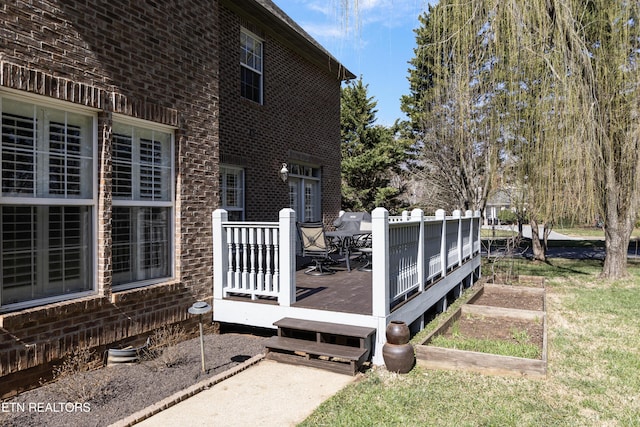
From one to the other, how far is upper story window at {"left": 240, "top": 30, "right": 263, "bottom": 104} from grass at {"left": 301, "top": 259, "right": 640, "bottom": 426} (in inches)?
272

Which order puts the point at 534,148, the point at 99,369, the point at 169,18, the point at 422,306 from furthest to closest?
the point at 422,306 < the point at 169,18 < the point at 534,148 < the point at 99,369

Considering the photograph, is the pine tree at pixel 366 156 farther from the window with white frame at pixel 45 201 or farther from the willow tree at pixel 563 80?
the window with white frame at pixel 45 201

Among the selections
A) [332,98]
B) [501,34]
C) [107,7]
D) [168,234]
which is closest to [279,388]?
[168,234]

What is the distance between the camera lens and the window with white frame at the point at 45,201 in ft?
12.3

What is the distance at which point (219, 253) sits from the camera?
586 cm

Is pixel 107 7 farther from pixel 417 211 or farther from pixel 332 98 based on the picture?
pixel 332 98

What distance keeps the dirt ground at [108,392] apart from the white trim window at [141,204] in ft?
3.18

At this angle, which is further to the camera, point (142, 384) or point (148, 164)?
point (148, 164)

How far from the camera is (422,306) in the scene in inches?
241

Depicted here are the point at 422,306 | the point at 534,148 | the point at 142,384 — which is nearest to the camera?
the point at 142,384

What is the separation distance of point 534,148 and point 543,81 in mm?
1025

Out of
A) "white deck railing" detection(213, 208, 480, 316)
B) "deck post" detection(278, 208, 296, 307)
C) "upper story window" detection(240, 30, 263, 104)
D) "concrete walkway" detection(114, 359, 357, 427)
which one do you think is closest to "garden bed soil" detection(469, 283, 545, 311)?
"white deck railing" detection(213, 208, 480, 316)

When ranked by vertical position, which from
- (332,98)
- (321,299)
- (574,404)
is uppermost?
(332,98)

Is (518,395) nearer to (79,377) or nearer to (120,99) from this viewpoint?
(79,377)
